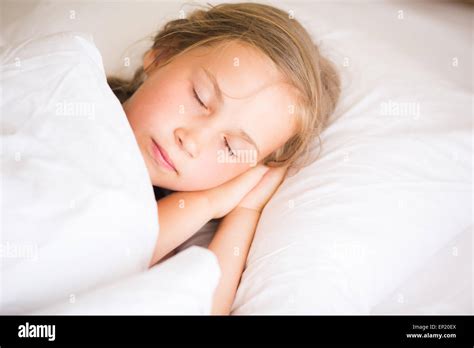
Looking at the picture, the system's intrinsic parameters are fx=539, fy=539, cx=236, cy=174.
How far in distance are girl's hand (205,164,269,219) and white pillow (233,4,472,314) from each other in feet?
0.23

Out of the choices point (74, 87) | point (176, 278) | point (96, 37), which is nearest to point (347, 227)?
point (176, 278)

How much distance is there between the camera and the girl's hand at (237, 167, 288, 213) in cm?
107

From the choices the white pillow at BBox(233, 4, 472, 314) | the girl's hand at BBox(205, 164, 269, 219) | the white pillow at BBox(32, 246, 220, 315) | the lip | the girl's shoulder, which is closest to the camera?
the white pillow at BBox(32, 246, 220, 315)

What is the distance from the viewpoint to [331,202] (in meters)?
0.95

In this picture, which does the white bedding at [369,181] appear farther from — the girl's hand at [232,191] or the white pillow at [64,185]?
the white pillow at [64,185]

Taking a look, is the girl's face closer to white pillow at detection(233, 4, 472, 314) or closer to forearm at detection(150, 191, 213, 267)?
forearm at detection(150, 191, 213, 267)

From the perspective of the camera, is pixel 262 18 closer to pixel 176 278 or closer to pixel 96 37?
pixel 96 37

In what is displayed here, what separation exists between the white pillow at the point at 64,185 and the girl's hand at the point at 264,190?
1.11ft

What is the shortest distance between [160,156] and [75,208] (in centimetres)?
29

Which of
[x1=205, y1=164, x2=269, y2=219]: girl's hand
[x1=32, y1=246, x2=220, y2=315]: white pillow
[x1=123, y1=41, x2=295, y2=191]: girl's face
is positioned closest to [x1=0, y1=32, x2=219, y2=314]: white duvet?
[x1=32, y1=246, x2=220, y2=315]: white pillow

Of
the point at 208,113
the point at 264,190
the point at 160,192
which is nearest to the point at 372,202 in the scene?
the point at 264,190

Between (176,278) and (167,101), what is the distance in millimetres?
409

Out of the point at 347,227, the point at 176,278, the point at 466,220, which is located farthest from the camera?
the point at 466,220

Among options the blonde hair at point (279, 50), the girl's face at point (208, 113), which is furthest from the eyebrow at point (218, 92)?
the blonde hair at point (279, 50)
